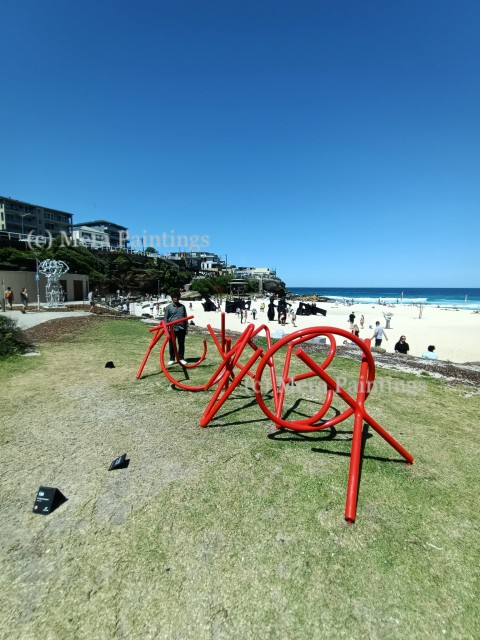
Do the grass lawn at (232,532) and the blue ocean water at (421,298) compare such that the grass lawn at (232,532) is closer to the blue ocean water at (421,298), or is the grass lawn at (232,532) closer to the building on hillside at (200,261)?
the blue ocean water at (421,298)

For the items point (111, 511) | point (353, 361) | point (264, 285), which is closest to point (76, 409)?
point (111, 511)

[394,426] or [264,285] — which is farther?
[264,285]

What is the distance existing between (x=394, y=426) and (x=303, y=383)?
2.31 metres

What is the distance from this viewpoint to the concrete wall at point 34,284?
86.3 feet

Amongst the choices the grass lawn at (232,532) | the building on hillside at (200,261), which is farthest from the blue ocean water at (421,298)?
the grass lawn at (232,532)

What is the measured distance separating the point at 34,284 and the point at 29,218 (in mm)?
48390

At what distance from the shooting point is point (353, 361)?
28.7 ft

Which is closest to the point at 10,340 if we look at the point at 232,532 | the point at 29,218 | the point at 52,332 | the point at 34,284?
the point at 52,332

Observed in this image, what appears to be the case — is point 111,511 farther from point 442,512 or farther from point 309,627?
point 442,512

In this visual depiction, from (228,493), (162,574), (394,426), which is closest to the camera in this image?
(162,574)

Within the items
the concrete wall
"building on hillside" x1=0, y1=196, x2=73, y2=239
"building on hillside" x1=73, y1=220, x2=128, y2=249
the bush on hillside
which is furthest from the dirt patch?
"building on hillside" x1=73, y1=220, x2=128, y2=249

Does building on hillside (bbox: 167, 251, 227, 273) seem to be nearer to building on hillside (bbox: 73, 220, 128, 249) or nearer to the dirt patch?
building on hillside (bbox: 73, 220, 128, 249)

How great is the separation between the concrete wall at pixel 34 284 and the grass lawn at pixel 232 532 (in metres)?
26.7

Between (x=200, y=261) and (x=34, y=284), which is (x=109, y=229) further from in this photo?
(x=34, y=284)
